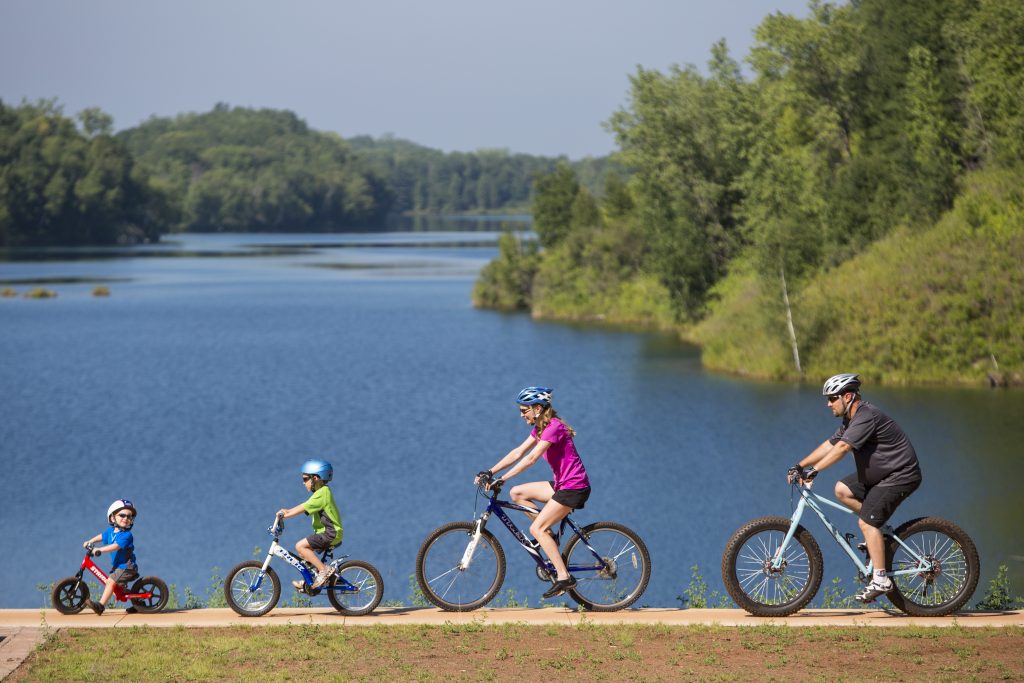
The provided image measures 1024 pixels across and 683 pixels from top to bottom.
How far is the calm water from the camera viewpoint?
2483 centimetres


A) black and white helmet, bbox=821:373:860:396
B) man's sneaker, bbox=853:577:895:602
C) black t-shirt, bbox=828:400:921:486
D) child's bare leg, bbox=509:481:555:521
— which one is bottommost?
man's sneaker, bbox=853:577:895:602

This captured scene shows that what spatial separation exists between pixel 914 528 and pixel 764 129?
53111 millimetres


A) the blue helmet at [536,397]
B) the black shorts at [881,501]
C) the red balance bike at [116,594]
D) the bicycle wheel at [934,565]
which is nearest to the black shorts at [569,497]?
the blue helmet at [536,397]

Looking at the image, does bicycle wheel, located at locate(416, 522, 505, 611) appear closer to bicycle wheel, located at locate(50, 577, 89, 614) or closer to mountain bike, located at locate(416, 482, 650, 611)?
mountain bike, located at locate(416, 482, 650, 611)

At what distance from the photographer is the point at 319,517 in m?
11.2

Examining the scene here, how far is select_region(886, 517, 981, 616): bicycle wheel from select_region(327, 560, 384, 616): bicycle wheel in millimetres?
4192

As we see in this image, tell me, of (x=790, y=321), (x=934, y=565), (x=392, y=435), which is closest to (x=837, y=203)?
(x=790, y=321)

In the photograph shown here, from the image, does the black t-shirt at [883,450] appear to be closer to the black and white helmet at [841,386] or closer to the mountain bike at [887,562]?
the black and white helmet at [841,386]

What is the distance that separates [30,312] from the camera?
81.9 m

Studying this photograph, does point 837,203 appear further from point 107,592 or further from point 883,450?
Result: point 107,592

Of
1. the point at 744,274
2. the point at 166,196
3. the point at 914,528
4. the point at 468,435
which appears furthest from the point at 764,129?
the point at 166,196

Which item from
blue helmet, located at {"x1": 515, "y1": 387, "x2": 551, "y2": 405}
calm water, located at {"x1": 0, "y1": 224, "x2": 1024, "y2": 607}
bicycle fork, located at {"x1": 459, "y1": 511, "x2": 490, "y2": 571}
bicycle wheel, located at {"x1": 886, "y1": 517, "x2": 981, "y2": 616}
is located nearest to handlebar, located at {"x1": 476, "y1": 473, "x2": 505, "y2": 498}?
bicycle fork, located at {"x1": 459, "y1": 511, "x2": 490, "y2": 571}

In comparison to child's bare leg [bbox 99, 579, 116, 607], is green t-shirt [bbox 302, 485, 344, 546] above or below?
above

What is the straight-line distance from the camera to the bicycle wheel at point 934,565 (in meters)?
10.5
